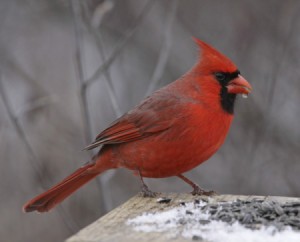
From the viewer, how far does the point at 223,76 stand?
4070mm

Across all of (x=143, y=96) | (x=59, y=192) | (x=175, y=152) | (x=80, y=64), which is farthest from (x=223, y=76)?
(x=143, y=96)

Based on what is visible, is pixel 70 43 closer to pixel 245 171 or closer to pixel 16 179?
pixel 16 179

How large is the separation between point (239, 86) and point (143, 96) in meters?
2.66

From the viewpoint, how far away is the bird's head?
4012 millimetres

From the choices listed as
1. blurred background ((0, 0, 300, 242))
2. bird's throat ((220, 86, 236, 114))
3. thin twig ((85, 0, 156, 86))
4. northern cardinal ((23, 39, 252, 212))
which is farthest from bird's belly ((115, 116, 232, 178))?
blurred background ((0, 0, 300, 242))

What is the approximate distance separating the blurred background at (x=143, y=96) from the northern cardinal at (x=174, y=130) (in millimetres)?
877

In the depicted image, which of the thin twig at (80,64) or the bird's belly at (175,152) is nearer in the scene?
the bird's belly at (175,152)

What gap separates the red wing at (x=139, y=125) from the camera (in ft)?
13.4

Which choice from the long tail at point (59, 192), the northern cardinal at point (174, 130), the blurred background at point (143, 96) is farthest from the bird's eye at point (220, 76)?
the blurred background at point (143, 96)

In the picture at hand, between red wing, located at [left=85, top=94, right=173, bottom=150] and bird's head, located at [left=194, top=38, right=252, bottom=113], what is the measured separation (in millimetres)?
282

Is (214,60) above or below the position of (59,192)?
above

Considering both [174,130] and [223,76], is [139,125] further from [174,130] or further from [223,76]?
[223,76]

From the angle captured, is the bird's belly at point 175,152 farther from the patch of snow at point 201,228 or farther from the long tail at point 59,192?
the patch of snow at point 201,228

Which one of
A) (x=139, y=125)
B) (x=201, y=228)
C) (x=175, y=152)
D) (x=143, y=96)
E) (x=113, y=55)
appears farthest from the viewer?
(x=143, y=96)
